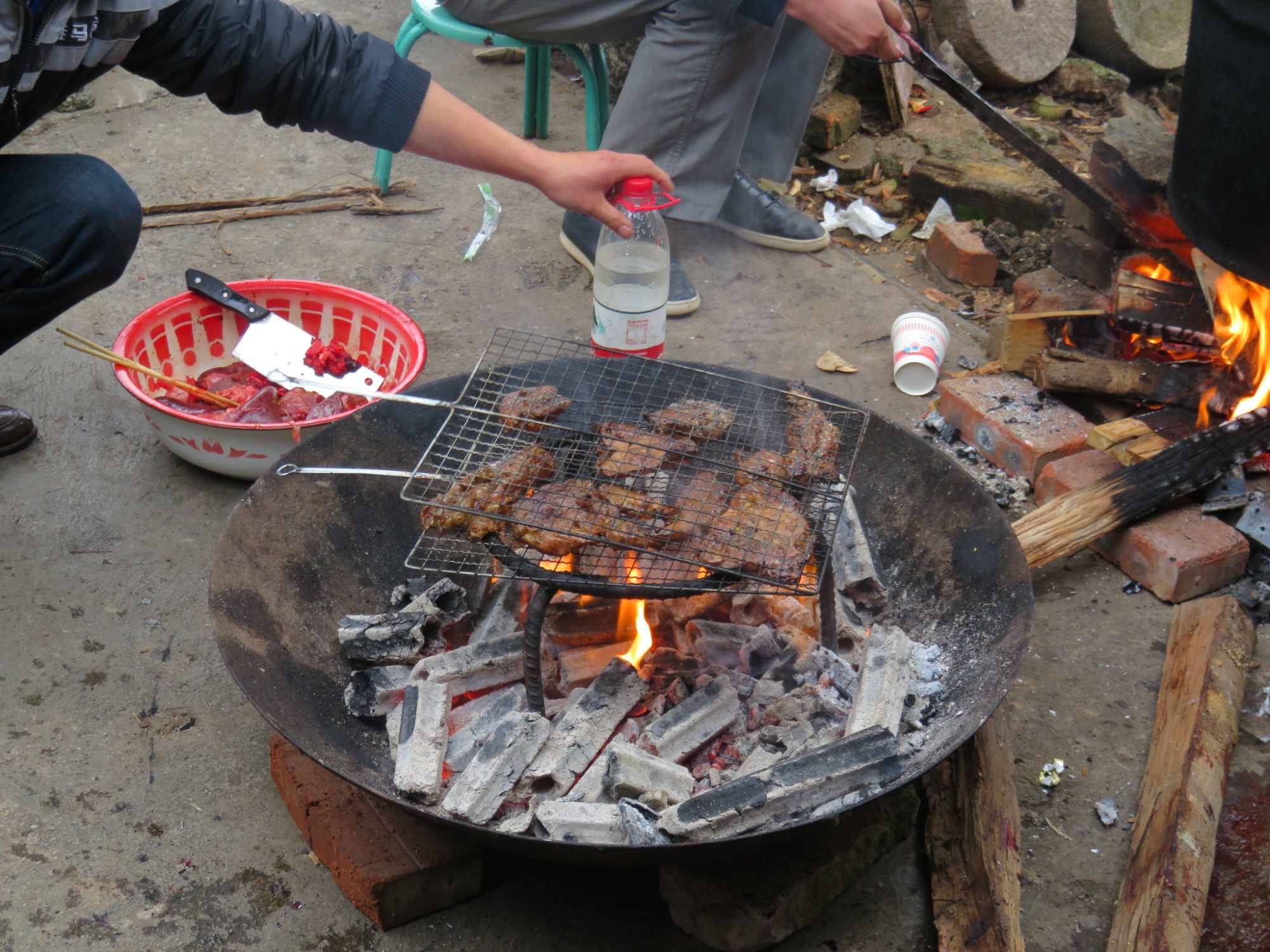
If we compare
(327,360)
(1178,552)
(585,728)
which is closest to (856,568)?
(585,728)

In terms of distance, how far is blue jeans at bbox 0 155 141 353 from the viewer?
3.14 metres

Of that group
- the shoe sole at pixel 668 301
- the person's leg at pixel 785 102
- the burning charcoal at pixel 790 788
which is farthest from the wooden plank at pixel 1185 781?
the person's leg at pixel 785 102

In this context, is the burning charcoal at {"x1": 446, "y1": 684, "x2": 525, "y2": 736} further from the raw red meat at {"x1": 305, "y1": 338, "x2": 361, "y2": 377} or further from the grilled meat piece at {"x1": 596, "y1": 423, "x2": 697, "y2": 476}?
the raw red meat at {"x1": 305, "y1": 338, "x2": 361, "y2": 377}

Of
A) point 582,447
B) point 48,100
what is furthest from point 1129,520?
point 48,100

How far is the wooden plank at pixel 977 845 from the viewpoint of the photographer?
242cm

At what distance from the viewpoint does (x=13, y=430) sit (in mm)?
3906

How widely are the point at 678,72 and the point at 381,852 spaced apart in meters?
3.47

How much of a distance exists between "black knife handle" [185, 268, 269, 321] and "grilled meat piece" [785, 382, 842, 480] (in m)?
2.22

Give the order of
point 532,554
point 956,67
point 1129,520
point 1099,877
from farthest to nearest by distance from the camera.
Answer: point 956,67, point 1129,520, point 1099,877, point 532,554

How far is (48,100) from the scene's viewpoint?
309cm

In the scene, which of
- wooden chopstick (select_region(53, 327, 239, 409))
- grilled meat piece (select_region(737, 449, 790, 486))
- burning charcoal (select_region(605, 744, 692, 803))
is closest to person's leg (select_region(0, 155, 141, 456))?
wooden chopstick (select_region(53, 327, 239, 409))

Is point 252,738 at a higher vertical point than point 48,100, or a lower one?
lower

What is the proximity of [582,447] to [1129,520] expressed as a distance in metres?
2.00

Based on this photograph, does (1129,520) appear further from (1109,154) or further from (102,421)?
(102,421)
